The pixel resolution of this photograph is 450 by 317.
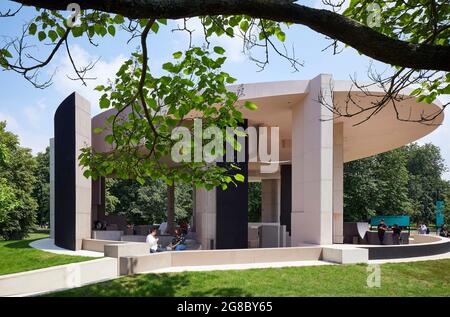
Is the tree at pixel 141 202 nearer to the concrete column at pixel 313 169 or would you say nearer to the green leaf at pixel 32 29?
the concrete column at pixel 313 169

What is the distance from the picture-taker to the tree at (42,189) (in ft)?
189

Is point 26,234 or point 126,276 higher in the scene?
point 126,276

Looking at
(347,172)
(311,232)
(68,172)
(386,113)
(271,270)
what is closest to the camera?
(271,270)

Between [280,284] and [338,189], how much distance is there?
12.9m

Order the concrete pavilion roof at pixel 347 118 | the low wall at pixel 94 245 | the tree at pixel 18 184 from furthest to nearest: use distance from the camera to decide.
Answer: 1. the tree at pixel 18 184
2. the low wall at pixel 94 245
3. the concrete pavilion roof at pixel 347 118

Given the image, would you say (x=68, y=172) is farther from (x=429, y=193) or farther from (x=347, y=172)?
(x=429, y=193)

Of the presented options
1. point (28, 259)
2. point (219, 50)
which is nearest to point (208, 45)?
point (219, 50)

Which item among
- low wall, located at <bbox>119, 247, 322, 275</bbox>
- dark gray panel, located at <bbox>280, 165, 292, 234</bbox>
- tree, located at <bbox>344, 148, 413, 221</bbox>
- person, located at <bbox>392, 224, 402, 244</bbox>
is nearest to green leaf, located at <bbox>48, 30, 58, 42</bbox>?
low wall, located at <bbox>119, 247, 322, 275</bbox>

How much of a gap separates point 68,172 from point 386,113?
1573 cm

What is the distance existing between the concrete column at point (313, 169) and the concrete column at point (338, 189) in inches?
166

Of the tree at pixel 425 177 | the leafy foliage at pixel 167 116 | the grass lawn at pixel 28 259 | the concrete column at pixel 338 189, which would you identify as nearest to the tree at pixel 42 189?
the grass lawn at pixel 28 259

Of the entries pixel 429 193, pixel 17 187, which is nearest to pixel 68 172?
pixel 17 187

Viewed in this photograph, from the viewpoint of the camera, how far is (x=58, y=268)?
11.4m
